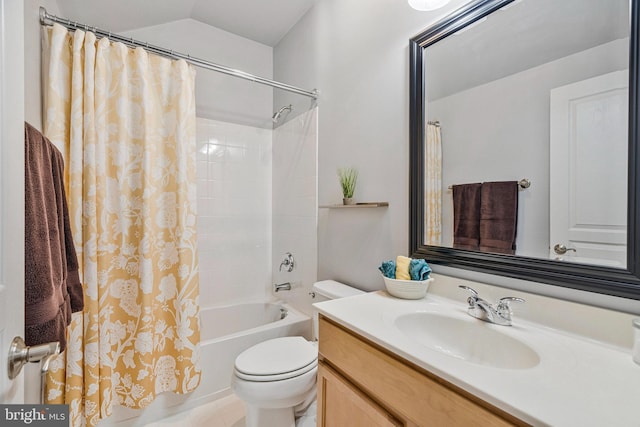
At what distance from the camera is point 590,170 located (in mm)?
830

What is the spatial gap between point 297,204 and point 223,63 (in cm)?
136

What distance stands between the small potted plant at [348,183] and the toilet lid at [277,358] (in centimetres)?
83

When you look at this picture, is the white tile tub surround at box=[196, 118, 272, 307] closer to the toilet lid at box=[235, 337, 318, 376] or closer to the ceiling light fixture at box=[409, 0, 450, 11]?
the toilet lid at box=[235, 337, 318, 376]

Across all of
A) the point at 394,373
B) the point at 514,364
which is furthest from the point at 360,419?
the point at 514,364

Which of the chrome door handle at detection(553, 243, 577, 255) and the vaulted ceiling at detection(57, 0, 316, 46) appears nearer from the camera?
the chrome door handle at detection(553, 243, 577, 255)

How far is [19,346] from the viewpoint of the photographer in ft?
1.82

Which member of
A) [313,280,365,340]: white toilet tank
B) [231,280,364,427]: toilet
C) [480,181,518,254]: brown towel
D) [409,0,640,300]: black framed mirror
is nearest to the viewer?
[409,0,640,300]: black framed mirror

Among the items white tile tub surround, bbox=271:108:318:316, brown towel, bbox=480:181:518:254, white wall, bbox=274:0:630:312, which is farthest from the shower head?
brown towel, bbox=480:181:518:254

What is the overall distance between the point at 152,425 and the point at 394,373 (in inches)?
62.4

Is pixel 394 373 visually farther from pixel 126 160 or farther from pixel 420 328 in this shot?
pixel 126 160

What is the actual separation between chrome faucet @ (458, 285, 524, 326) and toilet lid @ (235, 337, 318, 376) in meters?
0.80

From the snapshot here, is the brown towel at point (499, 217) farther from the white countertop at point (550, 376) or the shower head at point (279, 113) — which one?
the shower head at point (279, 113)

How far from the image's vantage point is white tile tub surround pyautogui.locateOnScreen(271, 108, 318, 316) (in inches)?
81.5

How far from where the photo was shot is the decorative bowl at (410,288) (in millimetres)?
1145
